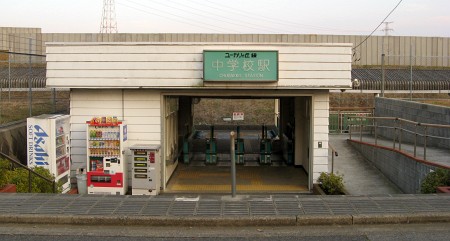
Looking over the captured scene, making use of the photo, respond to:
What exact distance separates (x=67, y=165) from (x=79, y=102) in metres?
1.86

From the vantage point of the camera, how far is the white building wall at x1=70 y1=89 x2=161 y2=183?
1354 centimetres

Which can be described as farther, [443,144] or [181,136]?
[181,136]

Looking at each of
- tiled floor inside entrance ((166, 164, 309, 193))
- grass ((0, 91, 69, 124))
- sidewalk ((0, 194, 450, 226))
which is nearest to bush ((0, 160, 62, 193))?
sidewalk ((0, 194, 450, 226))

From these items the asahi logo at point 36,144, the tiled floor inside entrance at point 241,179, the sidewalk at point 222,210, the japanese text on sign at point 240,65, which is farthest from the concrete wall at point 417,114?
the asahi logo at point 36,144

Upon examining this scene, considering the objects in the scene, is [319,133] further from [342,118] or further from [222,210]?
[342,118]

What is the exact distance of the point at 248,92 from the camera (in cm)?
1357

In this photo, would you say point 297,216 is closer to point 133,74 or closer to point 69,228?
point 69,228

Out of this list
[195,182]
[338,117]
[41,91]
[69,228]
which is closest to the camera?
[69,228]

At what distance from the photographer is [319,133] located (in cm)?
1363

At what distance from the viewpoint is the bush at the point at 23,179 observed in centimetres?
1015

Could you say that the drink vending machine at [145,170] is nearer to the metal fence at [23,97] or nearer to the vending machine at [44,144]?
the vending machine at [44,144]

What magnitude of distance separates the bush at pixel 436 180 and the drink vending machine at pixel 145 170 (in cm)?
678

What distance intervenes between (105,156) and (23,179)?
2.79 m

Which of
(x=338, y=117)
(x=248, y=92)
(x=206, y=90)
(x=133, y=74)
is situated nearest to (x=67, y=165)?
(x=133, y=74)
